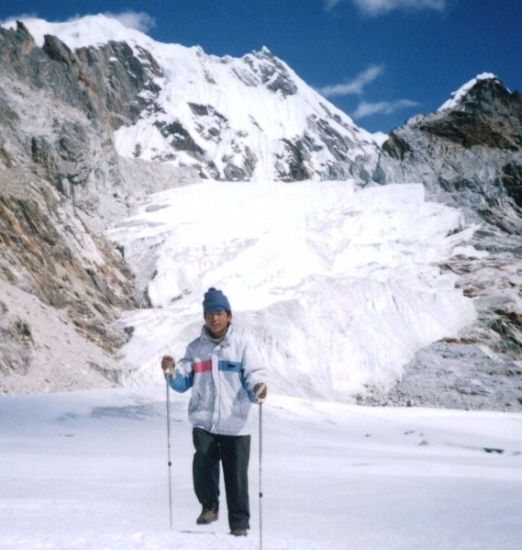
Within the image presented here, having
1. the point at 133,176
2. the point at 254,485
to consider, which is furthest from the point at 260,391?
the point at 133,176

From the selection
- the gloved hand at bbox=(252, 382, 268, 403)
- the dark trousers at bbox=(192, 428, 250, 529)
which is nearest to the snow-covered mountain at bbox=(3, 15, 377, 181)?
the dark trousers at bbox=(192, 428, 250, 529)

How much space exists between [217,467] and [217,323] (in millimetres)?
972

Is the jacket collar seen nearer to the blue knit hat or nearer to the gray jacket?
the gray jacket

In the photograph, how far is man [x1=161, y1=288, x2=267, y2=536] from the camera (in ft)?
14.1

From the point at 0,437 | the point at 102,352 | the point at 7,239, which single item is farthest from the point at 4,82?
the point at 0,437

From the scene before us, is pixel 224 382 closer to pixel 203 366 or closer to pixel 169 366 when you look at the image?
pixel 203 366

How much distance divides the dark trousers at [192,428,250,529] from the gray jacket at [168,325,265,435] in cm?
7

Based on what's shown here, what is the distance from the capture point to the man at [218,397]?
4.30 m

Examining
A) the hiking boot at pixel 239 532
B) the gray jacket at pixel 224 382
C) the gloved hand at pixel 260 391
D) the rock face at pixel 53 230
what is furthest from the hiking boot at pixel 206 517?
the rock face at pixel 53 230

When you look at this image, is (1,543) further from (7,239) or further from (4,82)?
(4,82)

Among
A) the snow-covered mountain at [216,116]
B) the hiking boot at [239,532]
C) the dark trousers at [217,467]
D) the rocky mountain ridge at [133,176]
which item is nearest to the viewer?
the hiking boot at [239,532]

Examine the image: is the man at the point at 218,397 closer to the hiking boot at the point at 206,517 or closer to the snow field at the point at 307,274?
the hiking boot at the point at 206,517

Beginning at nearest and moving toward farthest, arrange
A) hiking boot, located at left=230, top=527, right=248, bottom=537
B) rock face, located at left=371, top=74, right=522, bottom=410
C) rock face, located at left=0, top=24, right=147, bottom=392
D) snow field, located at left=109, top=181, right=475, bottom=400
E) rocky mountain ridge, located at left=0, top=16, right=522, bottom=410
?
hiking boot, located at left=230, top=527, right=248, bottom=537, rock face, located at left=0, top=24, right=147, bottom=392, rocky mountain ridge, located at left=0, top=16, right=522, bottom=410, rock face, located at left=371, top=74, right=522, bottom=410, snow field, located at left=109, top=181, right=475, bottom=400

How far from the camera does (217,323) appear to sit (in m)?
4.35
